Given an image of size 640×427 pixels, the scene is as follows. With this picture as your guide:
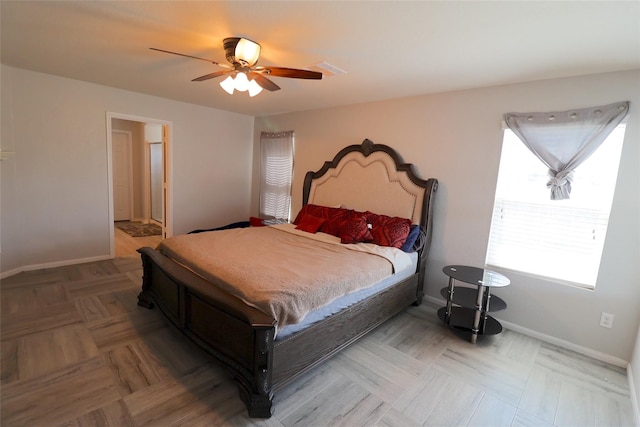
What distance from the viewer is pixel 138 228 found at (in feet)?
19.9

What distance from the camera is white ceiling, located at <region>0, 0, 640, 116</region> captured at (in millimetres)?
1674

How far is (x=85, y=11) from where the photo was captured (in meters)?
1.89

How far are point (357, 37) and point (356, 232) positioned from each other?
6.12ft

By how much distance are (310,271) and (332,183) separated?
2092 millimetres

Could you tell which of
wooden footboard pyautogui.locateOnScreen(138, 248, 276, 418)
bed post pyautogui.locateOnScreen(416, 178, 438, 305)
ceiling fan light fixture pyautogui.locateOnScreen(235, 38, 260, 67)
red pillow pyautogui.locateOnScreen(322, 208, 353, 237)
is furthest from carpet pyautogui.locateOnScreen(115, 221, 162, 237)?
bed post pyautogui.locateOnScreen(416, 178, 438, 305)

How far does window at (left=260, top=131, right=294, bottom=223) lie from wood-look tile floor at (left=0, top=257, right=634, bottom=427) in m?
2.66

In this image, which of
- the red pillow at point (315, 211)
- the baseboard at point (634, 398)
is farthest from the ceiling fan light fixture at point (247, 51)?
the baseboard at point (634, 398)

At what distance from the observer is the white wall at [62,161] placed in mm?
3348

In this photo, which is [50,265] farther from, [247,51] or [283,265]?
[247,51]

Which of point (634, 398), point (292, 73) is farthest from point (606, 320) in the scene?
point (292, 73)

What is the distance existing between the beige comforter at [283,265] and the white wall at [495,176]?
2.82ft

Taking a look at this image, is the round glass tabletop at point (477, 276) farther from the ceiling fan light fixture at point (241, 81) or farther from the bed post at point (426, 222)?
the ceiling fan light fixture at point (241, 81)

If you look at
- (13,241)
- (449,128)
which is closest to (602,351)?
(449,128)

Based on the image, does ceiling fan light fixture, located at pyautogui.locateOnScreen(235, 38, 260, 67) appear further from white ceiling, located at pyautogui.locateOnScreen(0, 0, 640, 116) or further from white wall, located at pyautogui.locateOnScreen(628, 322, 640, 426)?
white wall, located at pyautogui.locateOnScreen(628, 322, 640, 426)
